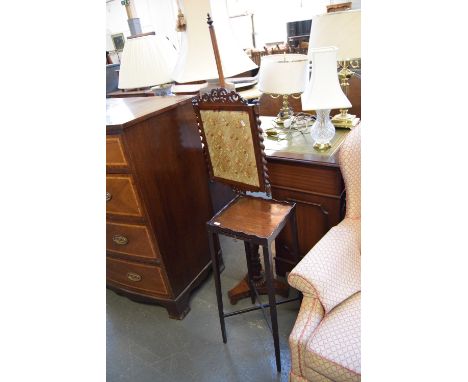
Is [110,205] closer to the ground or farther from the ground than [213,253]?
farther from the ground

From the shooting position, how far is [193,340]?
5.25 feet

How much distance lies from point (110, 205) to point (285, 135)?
970 mm

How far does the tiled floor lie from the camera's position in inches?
56.3

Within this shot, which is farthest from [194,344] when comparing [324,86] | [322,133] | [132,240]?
[324,86]

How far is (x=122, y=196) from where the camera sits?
143 centimetres

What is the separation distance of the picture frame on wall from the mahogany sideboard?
7.47 metres

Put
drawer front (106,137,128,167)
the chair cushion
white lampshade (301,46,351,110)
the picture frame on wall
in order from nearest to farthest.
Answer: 1. the chair cushion
2. white lampshade (301,46,351,110)
3. drawer front (106,137,128,167)
4. the picture frame on wall

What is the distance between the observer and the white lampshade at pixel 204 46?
3.75ft

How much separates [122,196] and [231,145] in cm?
56

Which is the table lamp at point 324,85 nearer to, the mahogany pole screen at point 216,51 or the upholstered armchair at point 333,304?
the upholstered armchair at point 333,304

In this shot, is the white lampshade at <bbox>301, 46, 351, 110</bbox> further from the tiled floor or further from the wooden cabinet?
the tiled floor

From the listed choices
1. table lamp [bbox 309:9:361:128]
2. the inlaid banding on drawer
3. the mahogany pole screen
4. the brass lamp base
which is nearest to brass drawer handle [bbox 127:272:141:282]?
the inlaid banding on drawer
